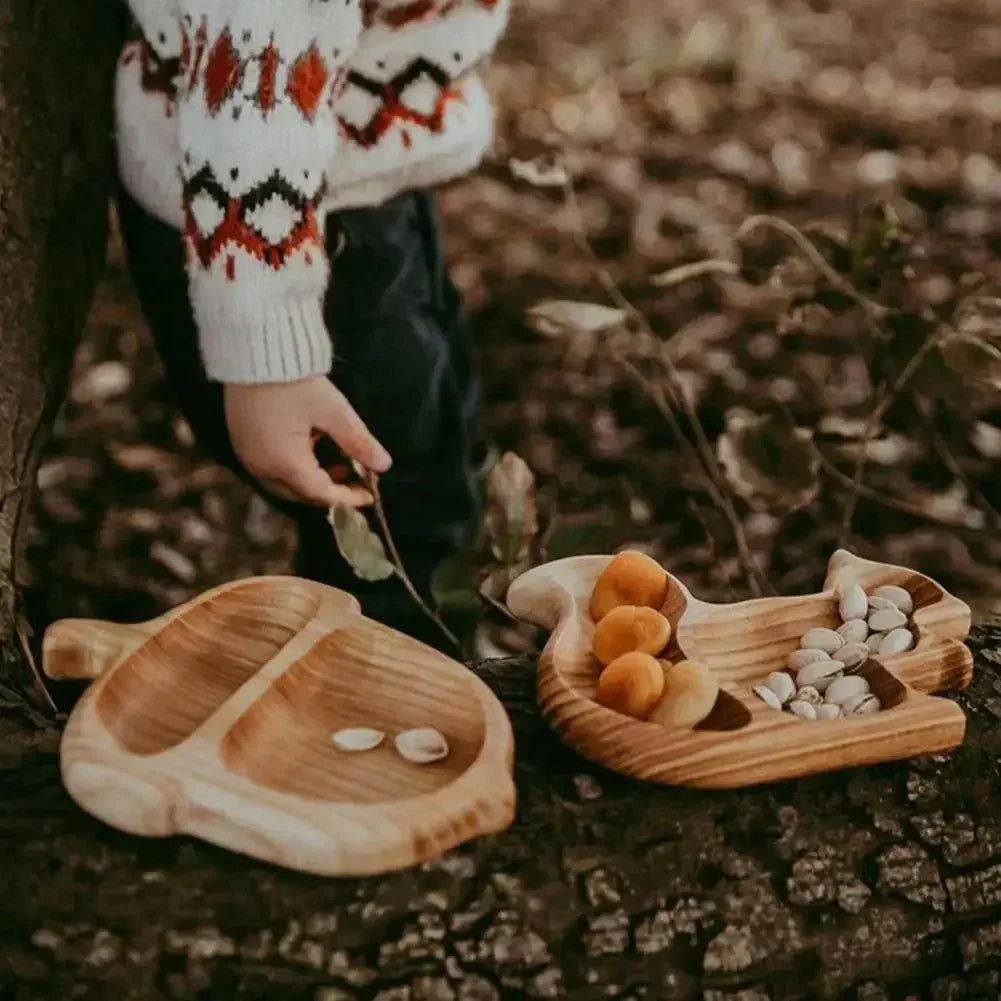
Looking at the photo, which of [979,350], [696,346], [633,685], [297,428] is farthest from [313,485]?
[696,346]

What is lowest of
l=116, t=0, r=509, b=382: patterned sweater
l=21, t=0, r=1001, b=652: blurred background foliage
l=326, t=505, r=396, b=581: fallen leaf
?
l=21, t=0, r=1001, b=652: blurred background foliage

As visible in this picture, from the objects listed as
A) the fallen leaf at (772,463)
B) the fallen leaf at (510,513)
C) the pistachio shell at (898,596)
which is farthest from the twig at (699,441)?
the pistachio shell at (898,596)

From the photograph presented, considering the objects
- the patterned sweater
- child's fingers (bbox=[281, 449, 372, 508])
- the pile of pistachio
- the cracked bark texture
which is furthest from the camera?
child's fingers (bbox=[281, 449, 372, 508])

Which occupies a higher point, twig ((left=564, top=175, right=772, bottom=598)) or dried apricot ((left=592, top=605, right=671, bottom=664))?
dried apricot ((left=592, top=605, right=671, bottom=664))

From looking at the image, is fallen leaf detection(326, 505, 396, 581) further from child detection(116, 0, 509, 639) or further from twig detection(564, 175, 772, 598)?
twig detection(564, 175, 772, 598)

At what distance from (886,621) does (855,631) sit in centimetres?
2

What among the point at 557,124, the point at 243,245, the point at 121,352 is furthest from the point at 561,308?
the point at 557,124

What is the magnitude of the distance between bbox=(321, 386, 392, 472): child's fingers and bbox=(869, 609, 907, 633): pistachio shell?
1.28ft

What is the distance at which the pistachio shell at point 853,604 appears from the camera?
32.1 inches

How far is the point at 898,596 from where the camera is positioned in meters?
0.83

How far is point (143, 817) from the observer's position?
652 mm

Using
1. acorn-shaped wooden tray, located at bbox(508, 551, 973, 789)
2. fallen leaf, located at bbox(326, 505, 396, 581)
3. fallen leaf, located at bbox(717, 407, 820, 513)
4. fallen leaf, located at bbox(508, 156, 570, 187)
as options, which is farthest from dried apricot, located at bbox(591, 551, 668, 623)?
fallen leaf, located at bbox(508, 156, 570, 187)

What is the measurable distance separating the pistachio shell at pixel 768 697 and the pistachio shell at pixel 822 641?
57 mm

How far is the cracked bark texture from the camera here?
0.65 meters
